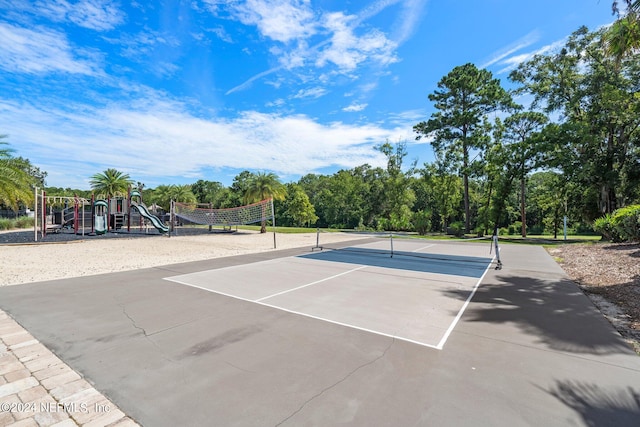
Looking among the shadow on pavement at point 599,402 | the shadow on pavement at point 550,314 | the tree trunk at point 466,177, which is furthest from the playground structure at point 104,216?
the tree trunk at point 466,177

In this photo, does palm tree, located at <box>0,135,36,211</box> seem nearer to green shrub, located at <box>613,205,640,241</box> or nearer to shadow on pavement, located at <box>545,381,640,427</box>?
shadow on pavement, located at <box>545,381,640,427</box>

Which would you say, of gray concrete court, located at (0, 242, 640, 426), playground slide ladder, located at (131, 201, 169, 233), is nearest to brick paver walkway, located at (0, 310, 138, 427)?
gray concrete court, located at (0, 242, 640, 426)

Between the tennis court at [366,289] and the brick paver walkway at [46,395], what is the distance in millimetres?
2878

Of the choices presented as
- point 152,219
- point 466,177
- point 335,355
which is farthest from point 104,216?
point 466,177

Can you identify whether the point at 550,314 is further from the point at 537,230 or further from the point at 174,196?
the point at 174,196

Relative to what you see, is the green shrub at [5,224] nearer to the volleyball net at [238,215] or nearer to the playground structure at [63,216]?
the playground structure at [63,216]

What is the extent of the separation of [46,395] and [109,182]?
120ft

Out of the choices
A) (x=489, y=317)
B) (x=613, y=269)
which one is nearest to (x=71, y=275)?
(x=489, y=317)

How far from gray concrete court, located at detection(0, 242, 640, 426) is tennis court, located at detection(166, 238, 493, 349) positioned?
64 millimetres

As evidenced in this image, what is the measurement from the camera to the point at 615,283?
704cm

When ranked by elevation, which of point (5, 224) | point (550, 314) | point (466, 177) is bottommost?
point (550, 314)

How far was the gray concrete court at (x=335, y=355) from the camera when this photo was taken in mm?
2461

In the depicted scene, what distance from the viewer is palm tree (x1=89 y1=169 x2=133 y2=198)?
1262 inches

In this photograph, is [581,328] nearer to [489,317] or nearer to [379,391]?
[489,317]
